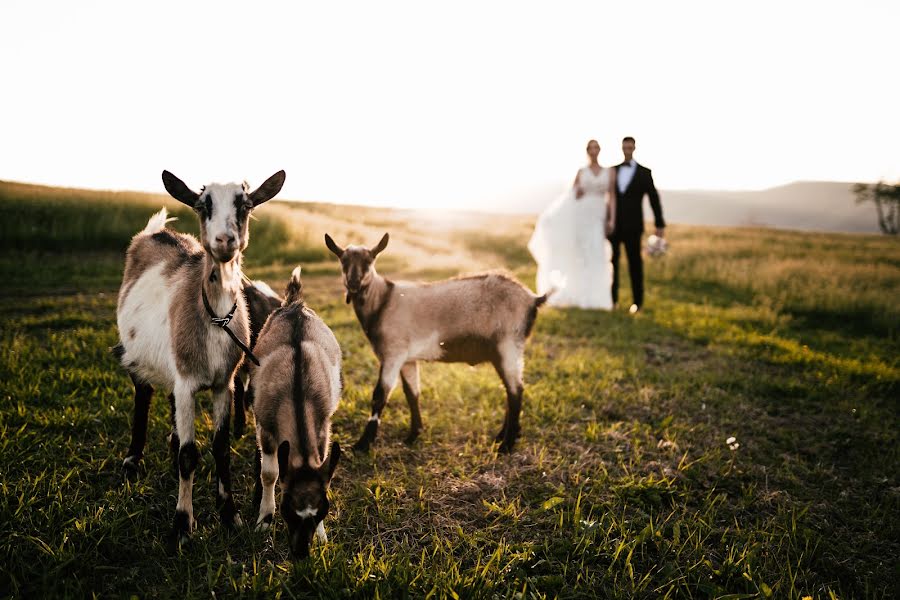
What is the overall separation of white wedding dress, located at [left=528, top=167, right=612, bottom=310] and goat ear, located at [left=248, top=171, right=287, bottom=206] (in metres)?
7.83

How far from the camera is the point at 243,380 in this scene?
15.5ft

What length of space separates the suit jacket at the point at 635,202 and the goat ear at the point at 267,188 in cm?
843

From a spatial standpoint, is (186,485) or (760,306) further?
(760,306)

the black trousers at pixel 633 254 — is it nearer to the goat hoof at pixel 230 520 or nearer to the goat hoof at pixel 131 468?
the goat hoof at pixel 230 520

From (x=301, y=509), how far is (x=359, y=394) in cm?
317

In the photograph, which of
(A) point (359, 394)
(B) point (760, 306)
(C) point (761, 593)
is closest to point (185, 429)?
(A) point (359, 394)

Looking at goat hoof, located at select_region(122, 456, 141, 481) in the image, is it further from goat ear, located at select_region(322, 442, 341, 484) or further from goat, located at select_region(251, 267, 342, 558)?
goat ear, located at select_region(322, 442, 341, 484)

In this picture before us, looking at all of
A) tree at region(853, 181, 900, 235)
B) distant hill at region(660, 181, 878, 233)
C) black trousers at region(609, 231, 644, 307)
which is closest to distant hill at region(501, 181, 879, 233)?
distant hill at region(660, 181, 878, 233)

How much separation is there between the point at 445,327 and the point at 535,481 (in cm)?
178

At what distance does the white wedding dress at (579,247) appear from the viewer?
35.6 ft

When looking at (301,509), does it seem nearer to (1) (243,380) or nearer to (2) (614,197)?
(1) (243,380)

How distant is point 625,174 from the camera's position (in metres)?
10.1

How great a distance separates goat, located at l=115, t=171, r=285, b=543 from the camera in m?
3.31

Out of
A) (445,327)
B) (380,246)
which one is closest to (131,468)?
(380,246)
